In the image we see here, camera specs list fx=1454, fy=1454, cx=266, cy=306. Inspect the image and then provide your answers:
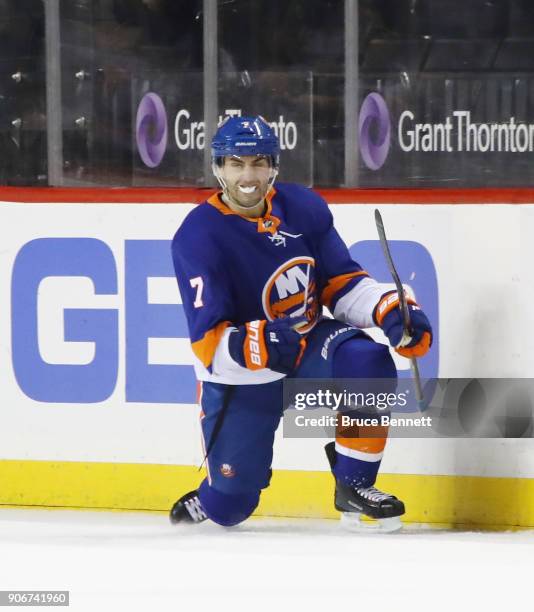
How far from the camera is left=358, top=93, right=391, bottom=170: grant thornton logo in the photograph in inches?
168

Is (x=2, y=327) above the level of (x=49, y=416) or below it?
above

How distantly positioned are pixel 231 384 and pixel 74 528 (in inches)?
29.5

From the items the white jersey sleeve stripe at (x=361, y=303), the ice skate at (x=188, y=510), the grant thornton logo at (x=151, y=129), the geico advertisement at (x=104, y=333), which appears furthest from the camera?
the grant thornton logo at (x=151, y=129)

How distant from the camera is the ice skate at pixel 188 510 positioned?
13.1 feet

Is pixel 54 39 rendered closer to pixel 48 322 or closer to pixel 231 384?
pixel 48 322

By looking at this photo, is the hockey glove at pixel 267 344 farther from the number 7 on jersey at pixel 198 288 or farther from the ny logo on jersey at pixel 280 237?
the ny logo on jersey at pixel 280 237

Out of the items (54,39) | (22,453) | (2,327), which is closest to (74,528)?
(22,453)

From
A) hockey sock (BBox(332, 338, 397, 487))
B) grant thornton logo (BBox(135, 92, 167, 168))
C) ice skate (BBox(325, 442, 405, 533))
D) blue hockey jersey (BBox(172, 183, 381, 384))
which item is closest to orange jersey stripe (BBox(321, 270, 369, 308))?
blue hockey jersey (BBox(172, 183, 381, 384))

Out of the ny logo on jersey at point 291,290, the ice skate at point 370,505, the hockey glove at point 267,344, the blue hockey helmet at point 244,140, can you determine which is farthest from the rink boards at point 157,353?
the hockey glove at point 267,344

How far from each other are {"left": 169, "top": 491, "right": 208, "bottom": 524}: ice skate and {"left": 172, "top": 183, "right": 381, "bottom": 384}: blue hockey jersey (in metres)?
0.43

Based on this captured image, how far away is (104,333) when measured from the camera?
431 cm

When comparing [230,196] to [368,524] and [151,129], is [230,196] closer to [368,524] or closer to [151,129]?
[151,129]

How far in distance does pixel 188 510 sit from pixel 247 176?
3.23 ft

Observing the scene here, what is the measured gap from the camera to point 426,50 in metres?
4.21
